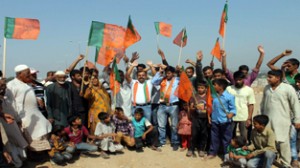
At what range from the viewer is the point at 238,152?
259 inches

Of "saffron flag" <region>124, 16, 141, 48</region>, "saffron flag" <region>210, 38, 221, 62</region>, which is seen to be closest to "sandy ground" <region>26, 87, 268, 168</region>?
"saffron flag" <region>210, 38, 221, 62</region>

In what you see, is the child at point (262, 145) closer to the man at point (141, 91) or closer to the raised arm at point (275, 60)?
the raised arm at point (275, 60)

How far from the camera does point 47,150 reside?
6.92 m

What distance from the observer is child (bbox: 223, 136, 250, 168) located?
6.44 m

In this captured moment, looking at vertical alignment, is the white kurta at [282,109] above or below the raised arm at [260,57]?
below

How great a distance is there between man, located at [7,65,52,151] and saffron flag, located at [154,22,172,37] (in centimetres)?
433

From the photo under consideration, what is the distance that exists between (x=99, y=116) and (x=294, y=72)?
4.80 meters

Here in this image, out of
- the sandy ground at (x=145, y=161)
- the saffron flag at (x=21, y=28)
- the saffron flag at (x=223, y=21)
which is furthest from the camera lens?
the saffron flag at (x=223, y=21)

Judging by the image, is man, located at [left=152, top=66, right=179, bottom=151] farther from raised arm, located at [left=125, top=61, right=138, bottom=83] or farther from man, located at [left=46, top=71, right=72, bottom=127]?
man, located at [left=46, top=71, right=72, bottom=127]

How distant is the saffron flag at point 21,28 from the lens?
21.4ft

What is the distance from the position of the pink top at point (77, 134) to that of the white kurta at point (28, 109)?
47 centimetres

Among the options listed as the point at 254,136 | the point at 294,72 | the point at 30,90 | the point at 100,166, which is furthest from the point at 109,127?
the point at 294,72

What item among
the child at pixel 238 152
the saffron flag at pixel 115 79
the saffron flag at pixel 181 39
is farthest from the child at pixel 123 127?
the saffron flag at pixel 181 39

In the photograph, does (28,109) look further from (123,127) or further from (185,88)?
(185,88)
